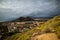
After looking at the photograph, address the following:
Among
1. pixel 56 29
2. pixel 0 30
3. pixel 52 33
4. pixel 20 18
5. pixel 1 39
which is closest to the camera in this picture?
pixel 52 33

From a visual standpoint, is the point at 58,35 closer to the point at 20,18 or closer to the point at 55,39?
the point at 55,39

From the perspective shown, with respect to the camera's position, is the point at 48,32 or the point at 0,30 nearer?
the point at 48,32

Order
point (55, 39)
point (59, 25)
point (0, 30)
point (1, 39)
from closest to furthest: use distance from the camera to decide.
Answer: point (55, 39) → point (59, 25) → point (1, 39) → point (0, 30)

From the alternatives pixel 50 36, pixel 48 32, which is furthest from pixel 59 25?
pixel 50 36

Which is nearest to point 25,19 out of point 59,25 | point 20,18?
point 20,18

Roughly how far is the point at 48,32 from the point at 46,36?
6.94 ft

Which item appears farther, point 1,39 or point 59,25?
point 1,39

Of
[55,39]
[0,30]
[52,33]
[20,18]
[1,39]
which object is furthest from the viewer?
[20,18]

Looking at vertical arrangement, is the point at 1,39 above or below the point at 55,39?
below

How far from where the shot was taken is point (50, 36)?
23109 mm

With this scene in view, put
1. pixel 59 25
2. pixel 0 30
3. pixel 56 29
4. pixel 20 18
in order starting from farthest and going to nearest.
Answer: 1. pixel 20 18
2. pixel 0 30
3. pixel 59 25
4. pixel 56 29

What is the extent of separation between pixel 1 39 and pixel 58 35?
33164 mm

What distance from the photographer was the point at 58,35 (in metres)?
23.7

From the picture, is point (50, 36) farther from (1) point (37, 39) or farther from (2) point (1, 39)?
(2) point (1, 39)
